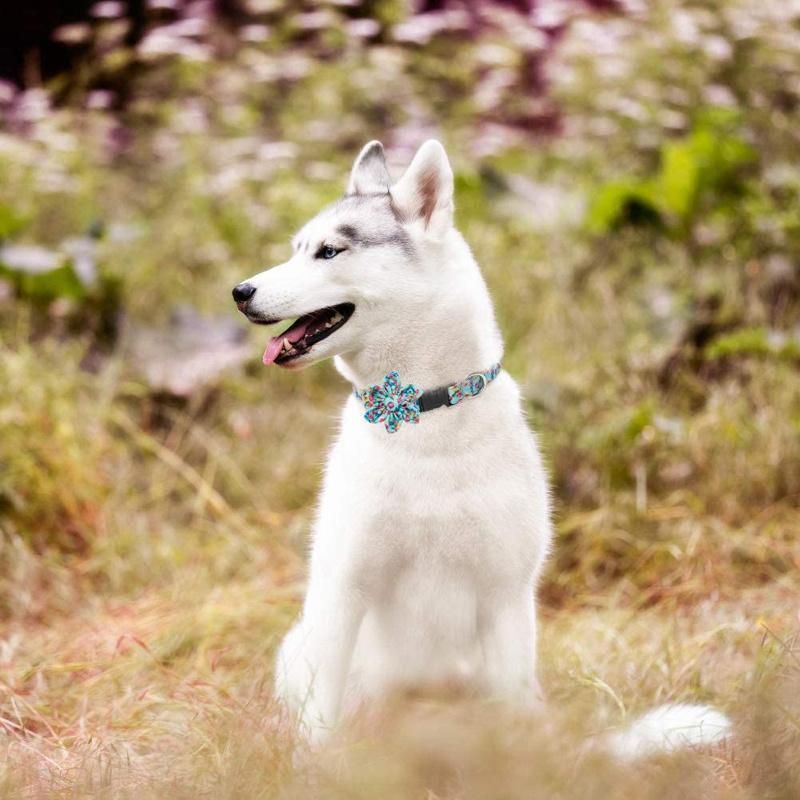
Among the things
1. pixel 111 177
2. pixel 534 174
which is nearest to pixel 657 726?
pixel 534 174

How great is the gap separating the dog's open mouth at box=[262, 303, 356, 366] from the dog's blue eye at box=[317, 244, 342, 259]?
0.12 meters

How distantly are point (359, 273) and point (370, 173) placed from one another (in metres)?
0.45

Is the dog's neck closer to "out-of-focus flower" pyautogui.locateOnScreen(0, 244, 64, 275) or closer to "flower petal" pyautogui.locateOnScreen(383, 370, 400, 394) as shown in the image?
"flower petal" pyautogui.locateOnScreen(383, 370, 400, 394)

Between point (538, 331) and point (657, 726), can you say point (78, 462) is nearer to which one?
point (538, 331)

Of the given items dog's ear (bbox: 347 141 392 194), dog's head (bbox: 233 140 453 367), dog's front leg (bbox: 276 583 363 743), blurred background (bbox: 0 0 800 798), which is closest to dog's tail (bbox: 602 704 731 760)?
blurred background (bbox: 0 0 800 798)

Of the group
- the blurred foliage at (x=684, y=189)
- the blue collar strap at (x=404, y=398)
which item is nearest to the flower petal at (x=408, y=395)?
the blue collar strap at (x=404, y=398)

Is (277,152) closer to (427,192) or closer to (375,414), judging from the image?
(427,192)

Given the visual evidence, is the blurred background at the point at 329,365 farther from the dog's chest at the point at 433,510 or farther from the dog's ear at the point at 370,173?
the dog's ear at the point at 370,173

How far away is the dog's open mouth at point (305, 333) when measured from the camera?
8.58 feet

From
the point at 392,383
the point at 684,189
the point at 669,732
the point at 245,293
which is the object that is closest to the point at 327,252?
the point at 245,293

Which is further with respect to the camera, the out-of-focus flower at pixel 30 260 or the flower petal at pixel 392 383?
the out-of-focus flower at pixel 30 260

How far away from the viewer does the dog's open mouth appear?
8.58 ft

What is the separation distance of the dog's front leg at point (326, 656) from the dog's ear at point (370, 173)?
38.6 inches

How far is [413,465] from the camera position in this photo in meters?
2.62
